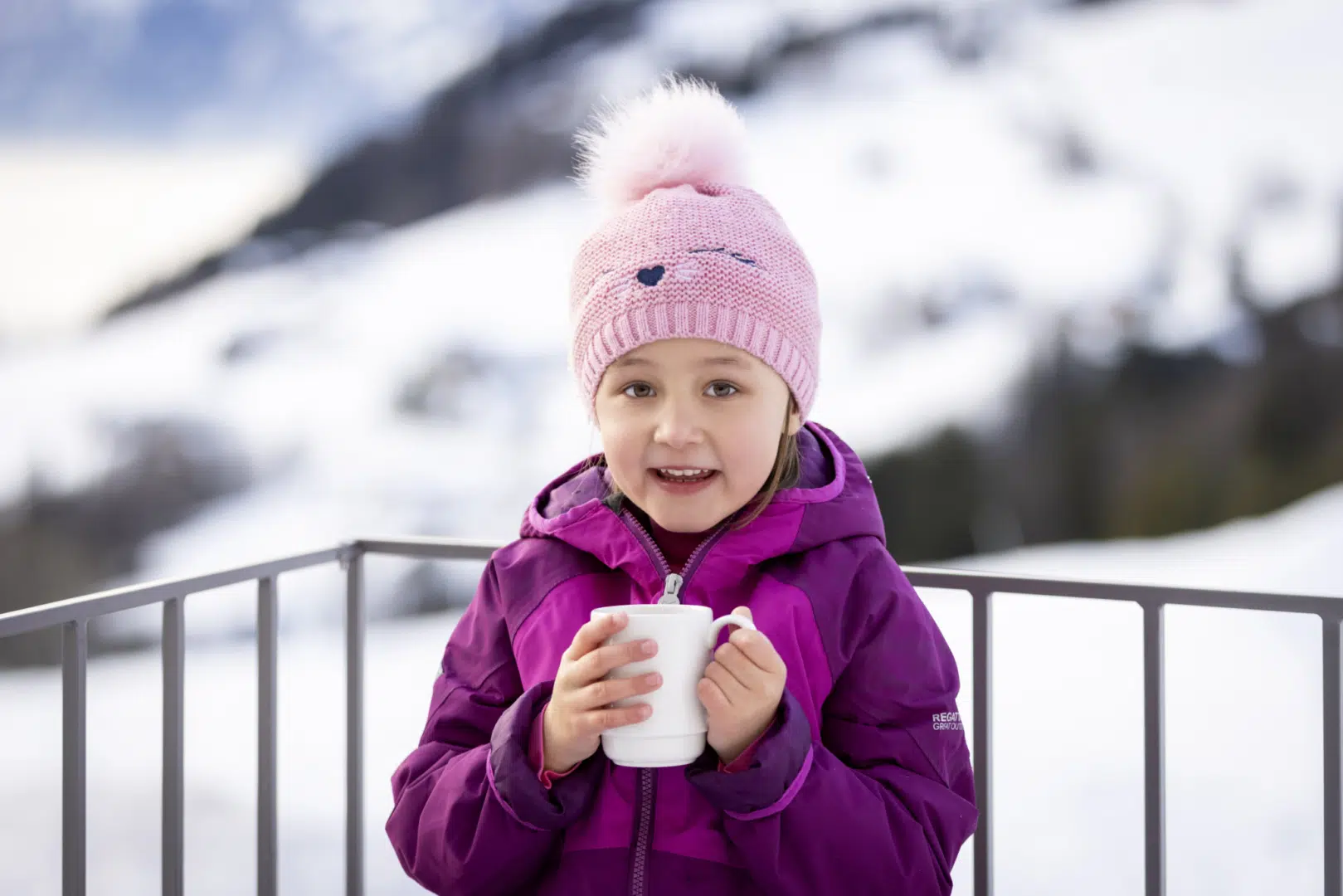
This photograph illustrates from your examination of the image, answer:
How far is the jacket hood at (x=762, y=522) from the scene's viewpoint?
0.97 metres

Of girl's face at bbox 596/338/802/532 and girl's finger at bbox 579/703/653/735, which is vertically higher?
girl's face at bbox 596/338/802/532

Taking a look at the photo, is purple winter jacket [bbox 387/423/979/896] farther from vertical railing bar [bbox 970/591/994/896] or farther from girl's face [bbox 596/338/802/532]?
vertical railing bar [bbox 970/591/994/896]

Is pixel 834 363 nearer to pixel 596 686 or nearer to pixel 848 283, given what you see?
pixel 848 283

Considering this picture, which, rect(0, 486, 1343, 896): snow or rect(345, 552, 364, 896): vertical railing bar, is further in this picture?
rect(0, 486, 1343, 896): snow

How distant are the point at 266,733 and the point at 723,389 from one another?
0.84 m

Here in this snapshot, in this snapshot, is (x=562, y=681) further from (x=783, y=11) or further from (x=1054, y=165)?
(x=783, y=11)

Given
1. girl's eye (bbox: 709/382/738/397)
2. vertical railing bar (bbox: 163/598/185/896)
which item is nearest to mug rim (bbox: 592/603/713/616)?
girl's eye (bbox: 709/382/738/397)

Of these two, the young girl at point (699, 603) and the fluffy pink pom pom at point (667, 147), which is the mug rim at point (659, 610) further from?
the fluffy pink pom pom at point (667, 147)

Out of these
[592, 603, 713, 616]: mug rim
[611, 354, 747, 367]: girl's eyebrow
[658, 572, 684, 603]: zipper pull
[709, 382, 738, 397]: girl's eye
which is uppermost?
[611, 354, 747, 367]: girl's eyebrow

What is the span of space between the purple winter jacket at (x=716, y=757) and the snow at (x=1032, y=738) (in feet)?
2.45

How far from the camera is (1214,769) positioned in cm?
210

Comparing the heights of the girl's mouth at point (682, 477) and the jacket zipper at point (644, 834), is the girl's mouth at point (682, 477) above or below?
above

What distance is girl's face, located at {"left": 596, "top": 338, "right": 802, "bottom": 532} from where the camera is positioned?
92 cm

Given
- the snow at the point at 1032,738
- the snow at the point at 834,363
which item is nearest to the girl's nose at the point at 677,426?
the snow at the point at 1032,738
